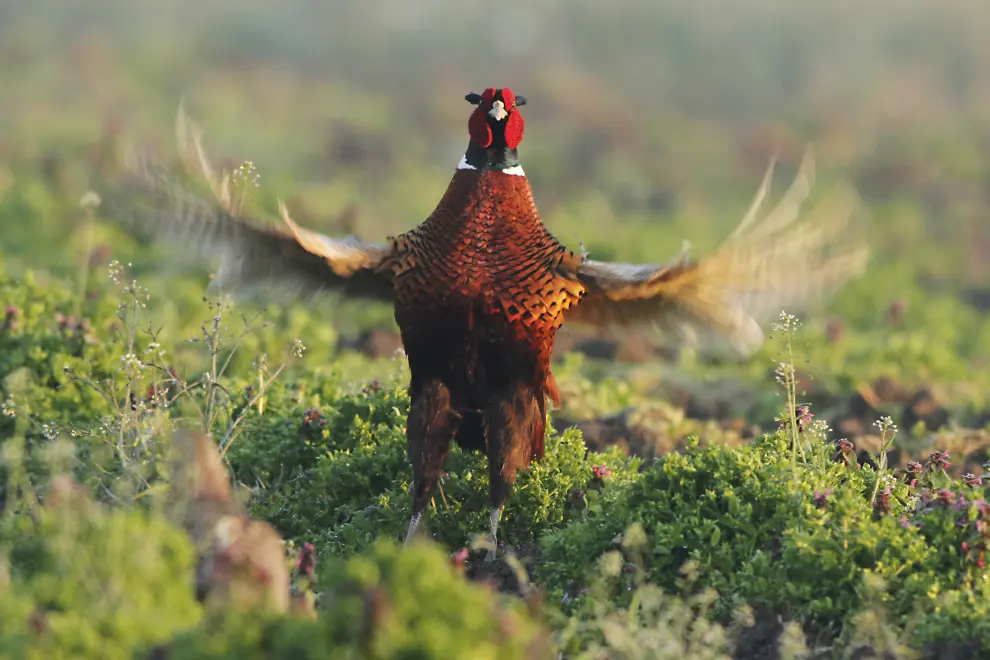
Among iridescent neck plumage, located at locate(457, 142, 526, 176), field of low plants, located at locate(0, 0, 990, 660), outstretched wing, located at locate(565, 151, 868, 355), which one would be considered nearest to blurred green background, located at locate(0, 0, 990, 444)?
field of low plants, located at locate(0, 0, 990, 660)

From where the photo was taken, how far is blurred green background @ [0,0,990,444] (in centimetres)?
996

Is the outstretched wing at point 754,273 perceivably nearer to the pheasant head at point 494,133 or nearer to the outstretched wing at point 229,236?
the pheasant head at point 494,133

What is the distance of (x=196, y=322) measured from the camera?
9.22 m

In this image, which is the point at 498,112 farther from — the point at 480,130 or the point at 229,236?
the point at 229,236

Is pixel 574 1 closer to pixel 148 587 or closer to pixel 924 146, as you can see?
pixel 924 146

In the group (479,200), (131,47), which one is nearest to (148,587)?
(479,200)

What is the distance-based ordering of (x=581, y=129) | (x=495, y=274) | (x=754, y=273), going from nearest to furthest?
(x=495, y=274) → (x=754, y=273) → (x=581, y=129)

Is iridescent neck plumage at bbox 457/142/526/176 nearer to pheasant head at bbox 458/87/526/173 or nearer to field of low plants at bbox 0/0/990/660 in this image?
pheasant head at bbox 458/87/526/173

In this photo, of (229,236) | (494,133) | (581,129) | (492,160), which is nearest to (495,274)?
(492,160)

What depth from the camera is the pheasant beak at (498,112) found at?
5.33 m

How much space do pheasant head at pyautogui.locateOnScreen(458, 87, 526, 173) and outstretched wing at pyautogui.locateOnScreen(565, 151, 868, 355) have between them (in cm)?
52

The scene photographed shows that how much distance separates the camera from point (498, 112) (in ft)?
17.5

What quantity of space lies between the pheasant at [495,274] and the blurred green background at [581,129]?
389 mm

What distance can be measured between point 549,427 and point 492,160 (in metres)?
1.20
